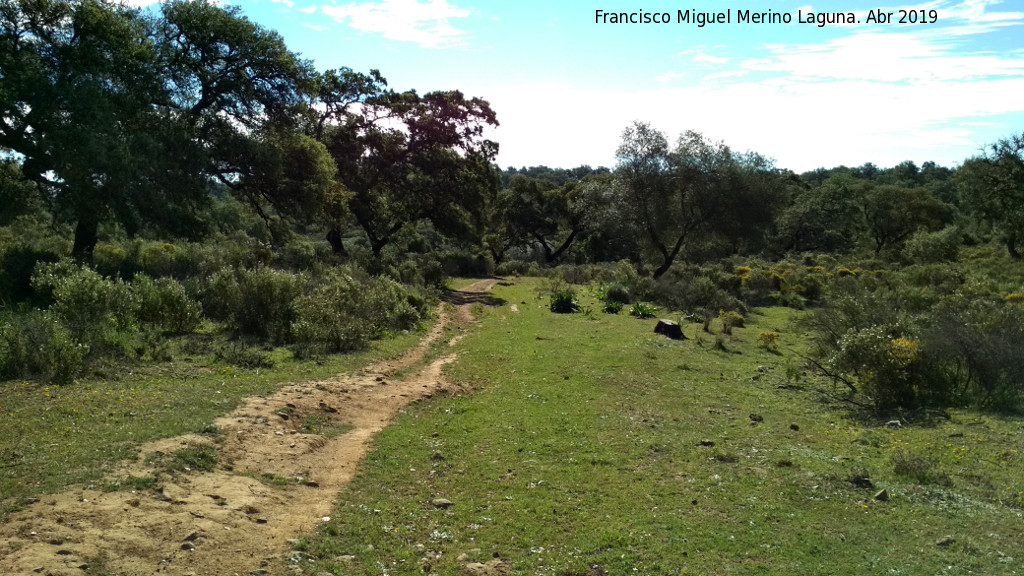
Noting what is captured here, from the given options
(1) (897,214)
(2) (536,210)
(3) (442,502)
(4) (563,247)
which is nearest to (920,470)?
(3) (442,502)

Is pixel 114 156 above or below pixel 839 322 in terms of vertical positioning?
above

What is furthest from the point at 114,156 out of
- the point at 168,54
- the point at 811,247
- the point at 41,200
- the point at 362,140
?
the point at 811,247

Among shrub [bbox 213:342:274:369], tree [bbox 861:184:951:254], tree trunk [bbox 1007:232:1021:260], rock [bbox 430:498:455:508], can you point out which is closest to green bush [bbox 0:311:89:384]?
shrub [bbox 213:342:274:369]

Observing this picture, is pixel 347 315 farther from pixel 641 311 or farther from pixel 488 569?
pixel 641 311

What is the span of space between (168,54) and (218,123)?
2.70m

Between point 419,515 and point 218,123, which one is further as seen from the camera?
point 218,123

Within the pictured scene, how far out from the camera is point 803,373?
1536cm

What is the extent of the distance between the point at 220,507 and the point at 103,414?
124 inches

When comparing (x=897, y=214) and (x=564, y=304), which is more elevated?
(x=897, y=214)

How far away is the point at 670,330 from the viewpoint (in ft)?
66.5

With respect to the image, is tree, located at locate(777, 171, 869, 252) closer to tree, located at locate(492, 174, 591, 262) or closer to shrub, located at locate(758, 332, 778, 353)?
tree, located at locate(492, 174, 591, 262)

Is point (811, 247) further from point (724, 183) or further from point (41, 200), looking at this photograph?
point (41, 200)

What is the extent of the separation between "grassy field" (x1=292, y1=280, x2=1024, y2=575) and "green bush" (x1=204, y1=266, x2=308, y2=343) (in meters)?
5.31

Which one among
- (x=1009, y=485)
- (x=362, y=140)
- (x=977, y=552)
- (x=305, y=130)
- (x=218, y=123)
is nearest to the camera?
(x=977, y=552)
